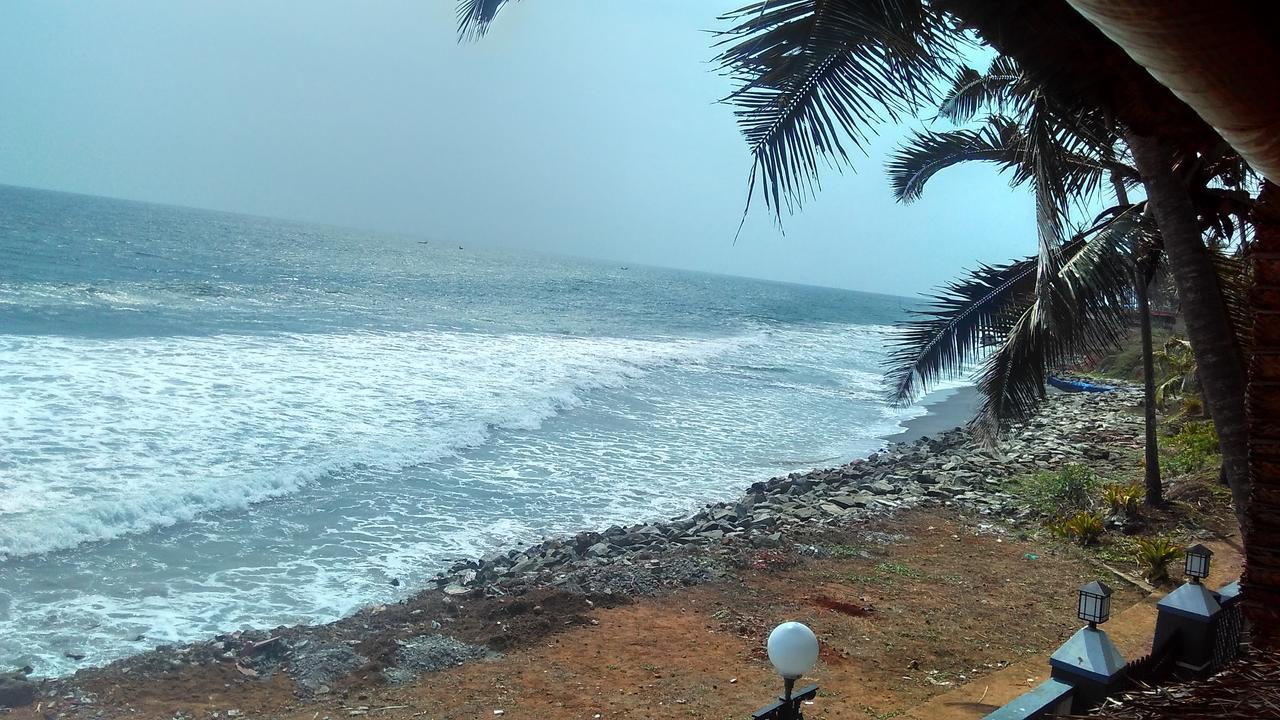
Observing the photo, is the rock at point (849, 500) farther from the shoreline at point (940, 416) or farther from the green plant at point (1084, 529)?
the shoreline at point (940, 416)

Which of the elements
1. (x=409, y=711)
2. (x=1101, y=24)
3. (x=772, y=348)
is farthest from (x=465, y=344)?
(x=1101, y=24)

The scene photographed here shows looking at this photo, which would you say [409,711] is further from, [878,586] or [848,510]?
[848,510]

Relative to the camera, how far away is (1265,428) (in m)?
3.47

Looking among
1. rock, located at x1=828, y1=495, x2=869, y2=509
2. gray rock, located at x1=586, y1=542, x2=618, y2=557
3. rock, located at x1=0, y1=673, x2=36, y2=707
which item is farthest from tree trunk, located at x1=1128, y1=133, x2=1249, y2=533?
rock, located at x1=0, y1=673, x2=36, y2=707

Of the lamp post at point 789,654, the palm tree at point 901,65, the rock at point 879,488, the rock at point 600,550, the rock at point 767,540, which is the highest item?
the palm tree at point 901,65

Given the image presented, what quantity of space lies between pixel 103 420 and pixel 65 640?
737 cm

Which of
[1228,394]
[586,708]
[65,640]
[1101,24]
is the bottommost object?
[65,640]

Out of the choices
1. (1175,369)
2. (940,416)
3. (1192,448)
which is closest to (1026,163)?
(1192,448)

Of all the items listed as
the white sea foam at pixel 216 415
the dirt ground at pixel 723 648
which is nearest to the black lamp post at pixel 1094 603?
the dirt ground at pixel 723 648

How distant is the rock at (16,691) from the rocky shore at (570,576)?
15 millimetres

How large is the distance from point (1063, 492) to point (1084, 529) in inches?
68.2

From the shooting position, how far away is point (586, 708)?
6.05 m

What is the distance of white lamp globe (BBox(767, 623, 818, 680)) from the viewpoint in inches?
149

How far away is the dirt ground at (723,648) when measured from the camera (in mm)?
6105
